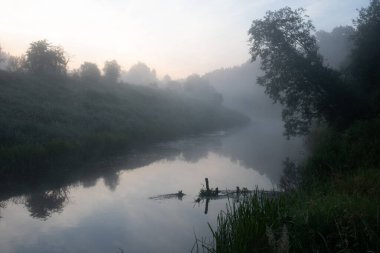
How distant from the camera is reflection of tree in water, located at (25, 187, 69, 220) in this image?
1666 cm

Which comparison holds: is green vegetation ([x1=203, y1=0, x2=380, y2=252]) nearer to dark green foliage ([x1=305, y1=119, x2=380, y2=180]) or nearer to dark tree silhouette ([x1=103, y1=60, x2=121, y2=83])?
dark green foliage ([x1=305, y1=119, x2=380, y2=180])

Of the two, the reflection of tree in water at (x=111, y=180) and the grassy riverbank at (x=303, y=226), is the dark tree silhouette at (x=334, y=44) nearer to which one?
the reflection of tree in water at (x=111, y=180)

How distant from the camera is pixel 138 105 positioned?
54750 millimetres

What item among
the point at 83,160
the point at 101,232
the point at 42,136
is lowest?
the point at 101,232

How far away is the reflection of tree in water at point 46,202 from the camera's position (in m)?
16.7

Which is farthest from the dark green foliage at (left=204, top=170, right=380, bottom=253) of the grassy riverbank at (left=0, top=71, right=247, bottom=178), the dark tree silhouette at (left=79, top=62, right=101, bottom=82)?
the dark tree silhouette at (left=79, top=62, right=101, bottom=82)

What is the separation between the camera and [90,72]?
223 feet

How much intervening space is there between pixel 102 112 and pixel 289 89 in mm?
21251

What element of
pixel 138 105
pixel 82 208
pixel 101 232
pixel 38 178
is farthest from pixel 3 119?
pixel 138 105

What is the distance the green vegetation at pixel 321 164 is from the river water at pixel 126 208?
160 centimetres

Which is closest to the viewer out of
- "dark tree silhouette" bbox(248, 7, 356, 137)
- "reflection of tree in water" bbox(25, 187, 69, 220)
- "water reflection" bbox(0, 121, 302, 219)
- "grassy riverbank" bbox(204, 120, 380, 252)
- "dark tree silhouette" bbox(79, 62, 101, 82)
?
"grassy riverbank" bbox(204, 120, 380, 252)

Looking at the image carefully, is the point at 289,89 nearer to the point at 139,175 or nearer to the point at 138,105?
the point at 139,175

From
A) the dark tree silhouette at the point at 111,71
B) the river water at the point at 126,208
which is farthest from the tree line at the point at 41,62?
the river water at the point at 126,208

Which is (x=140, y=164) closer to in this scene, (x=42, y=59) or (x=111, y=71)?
(x=42, y=59)
